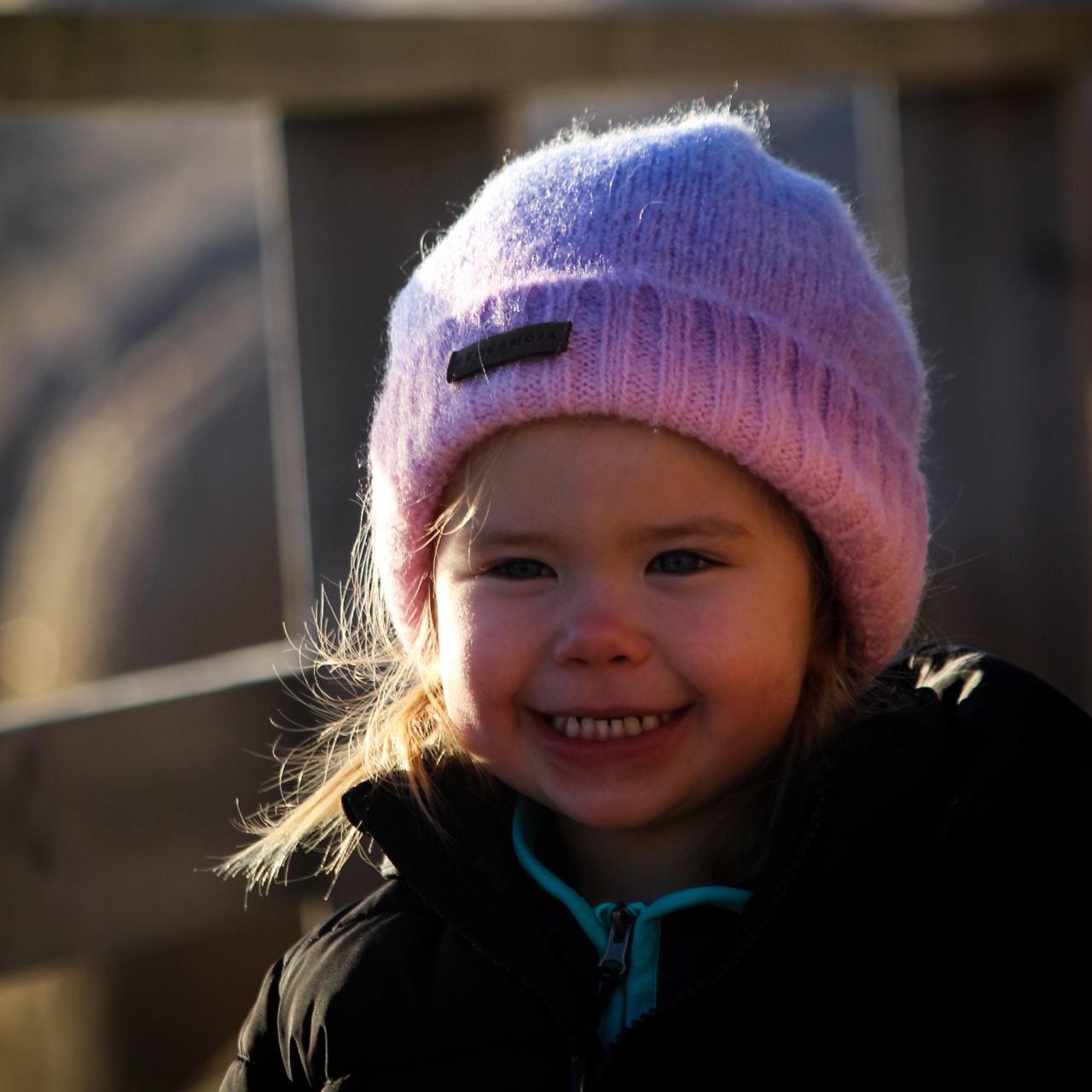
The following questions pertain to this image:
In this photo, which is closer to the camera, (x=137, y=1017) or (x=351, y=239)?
(x=351, y=239)

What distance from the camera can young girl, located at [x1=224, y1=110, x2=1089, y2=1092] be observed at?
142cm

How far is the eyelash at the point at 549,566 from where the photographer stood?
1.57 metres

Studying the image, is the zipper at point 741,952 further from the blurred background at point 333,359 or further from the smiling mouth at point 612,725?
the blurred background at point 333,359

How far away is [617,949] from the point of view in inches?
61.5

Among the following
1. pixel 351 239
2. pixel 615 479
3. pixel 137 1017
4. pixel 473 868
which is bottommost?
pixel 137 1017

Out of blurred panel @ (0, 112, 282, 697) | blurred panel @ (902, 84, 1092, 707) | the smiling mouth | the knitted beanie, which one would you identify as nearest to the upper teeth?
the smiling mouth

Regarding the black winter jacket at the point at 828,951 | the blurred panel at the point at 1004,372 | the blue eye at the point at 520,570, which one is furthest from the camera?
the blurred panel at the point at 1004,372

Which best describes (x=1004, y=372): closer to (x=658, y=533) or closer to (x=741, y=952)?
(x=658, y=533)

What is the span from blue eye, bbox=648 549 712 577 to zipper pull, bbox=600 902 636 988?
0.42m

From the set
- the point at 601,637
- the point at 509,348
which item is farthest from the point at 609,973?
the point at 509,348

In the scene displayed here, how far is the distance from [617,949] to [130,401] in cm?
690

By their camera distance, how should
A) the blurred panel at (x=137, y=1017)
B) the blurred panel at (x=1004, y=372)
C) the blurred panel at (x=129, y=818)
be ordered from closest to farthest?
the blurred panel at (x=129, y=818)
the blurred panel at (x=137, y=1017)
the blurred panel at (x=1004, y=372)

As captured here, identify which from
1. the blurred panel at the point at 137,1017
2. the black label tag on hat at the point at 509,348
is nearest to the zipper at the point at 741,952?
the black label tag on hat at the point at 509,348

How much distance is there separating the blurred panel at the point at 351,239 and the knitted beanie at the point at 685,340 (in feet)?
1.17
